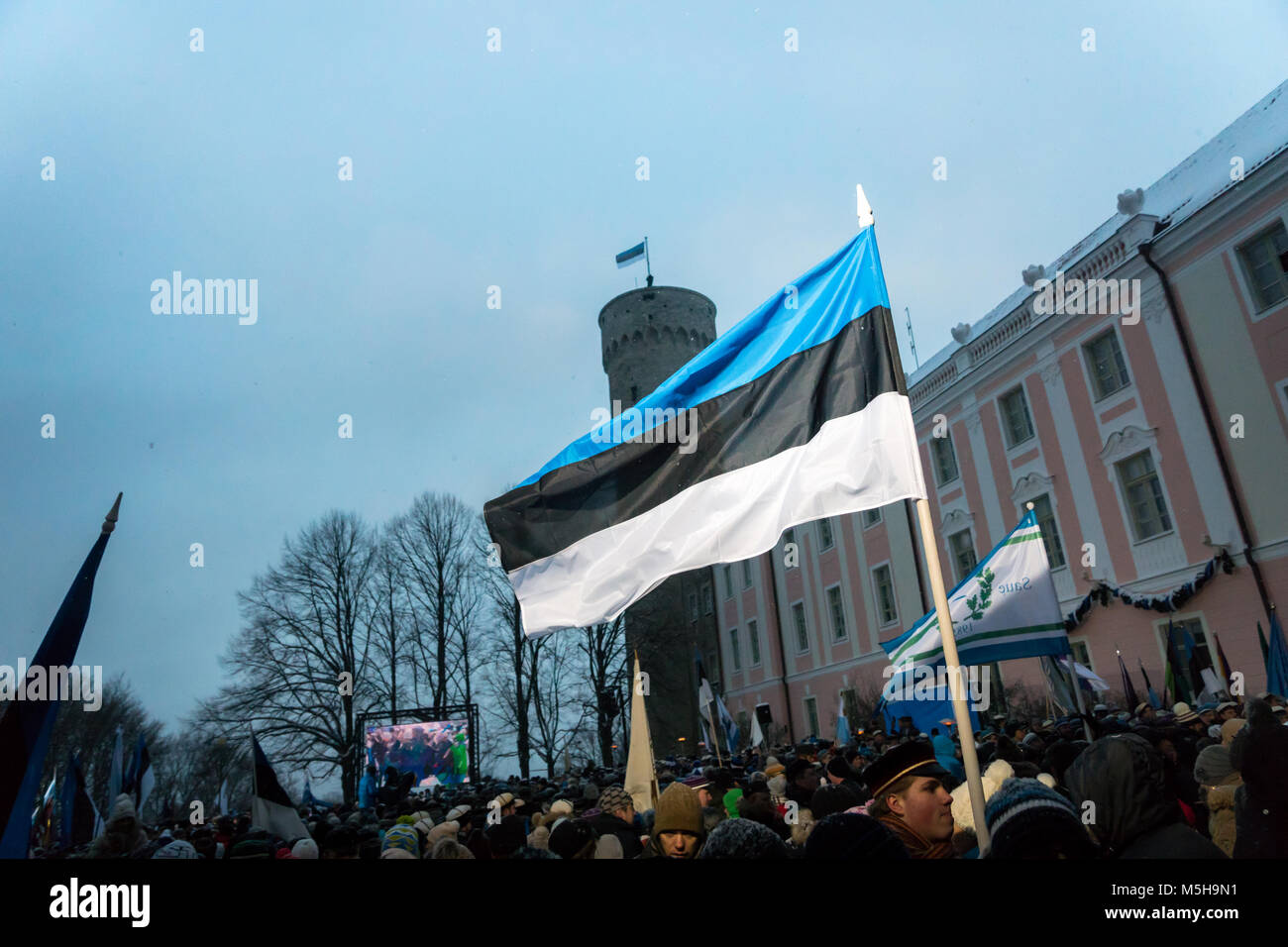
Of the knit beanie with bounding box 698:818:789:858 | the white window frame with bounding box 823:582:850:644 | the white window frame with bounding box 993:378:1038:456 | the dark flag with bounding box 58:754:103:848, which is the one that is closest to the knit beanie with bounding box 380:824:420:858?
the knit beanie with bounding box 698:818:789:858

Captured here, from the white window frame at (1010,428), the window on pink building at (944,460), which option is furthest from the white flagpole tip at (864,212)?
the window on pink building at (944,460)

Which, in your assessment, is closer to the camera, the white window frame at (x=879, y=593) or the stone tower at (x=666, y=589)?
the white window frame at (x=879, y=593)

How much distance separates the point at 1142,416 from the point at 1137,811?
68.2 ft

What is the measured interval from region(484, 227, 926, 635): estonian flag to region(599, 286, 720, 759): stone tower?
32700mm

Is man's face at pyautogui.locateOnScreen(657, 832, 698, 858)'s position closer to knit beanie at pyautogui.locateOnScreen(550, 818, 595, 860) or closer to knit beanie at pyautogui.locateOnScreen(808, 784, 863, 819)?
knit beanie at pyautogui.locateOnScreen(550, 818, 595, 860)

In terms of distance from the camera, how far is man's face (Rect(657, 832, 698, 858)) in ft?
12.4

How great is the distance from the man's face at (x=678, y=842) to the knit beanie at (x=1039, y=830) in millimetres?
1703

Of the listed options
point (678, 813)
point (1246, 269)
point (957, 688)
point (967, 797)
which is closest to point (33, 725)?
point (678, 813)

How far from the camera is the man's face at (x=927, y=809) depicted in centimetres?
330

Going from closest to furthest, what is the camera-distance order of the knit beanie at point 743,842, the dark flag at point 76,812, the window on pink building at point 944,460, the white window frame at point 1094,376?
the knit beanie at point 743,842 < the dark flag at point 76,812 < the white window frame at point 1094,376 < the window on pink building at point 944,460

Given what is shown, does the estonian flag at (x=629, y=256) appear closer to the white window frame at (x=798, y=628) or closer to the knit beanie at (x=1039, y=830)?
the white window frame at (x=798, y=628)
